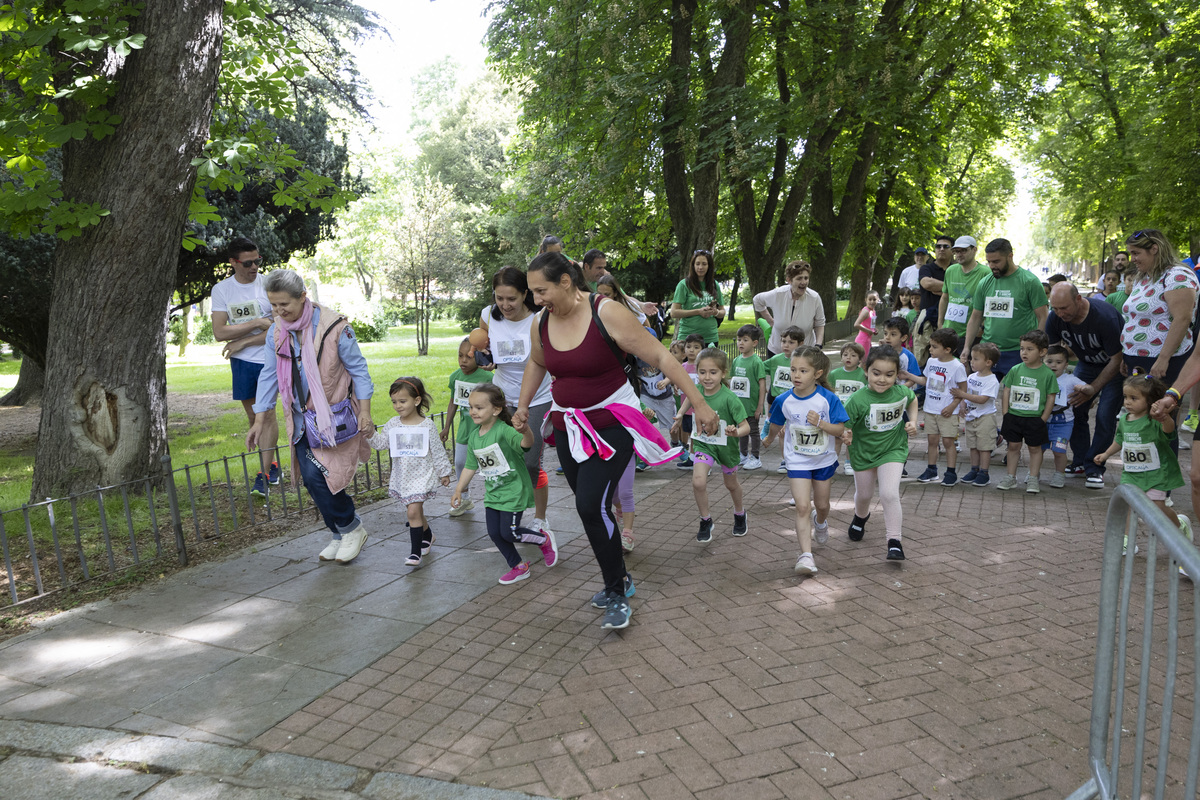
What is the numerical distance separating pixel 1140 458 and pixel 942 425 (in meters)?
2.30

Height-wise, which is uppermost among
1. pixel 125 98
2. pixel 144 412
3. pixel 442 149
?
pixel 442 149

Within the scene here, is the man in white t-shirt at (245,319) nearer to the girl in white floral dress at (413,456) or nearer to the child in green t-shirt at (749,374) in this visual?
the girl in white floral dress at (413,456)

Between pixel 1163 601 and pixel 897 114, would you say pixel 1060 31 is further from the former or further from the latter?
pixel 1163 601

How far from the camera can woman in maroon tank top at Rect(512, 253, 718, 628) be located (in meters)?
4.28

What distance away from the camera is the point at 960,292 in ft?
27.8

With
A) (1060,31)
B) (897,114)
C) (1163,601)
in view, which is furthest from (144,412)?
(1060,31)

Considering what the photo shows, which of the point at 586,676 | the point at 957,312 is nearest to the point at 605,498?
the point at 586,676

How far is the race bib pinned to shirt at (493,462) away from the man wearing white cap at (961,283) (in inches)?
202

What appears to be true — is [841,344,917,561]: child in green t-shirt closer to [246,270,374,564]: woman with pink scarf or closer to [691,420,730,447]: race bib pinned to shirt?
[691,420,730,447]: race bib pinned to shirt

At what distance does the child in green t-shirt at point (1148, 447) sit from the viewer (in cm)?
537

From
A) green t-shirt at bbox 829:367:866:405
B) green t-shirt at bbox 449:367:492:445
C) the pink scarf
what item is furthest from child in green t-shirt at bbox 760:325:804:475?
the pink scarf

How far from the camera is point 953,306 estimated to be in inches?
335

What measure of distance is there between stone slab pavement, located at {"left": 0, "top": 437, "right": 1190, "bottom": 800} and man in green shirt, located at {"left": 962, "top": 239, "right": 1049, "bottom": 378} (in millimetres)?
2290

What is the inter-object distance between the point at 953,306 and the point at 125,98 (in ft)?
25.6
